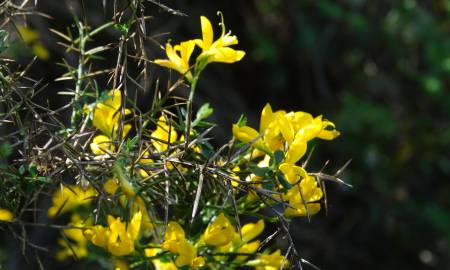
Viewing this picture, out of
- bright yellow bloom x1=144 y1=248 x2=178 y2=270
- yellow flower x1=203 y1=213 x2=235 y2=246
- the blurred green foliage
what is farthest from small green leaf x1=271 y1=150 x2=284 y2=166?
the blurred green foliage

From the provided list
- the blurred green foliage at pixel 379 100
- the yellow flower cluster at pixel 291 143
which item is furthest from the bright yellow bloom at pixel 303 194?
the blurred green foliage at pixel 379 100

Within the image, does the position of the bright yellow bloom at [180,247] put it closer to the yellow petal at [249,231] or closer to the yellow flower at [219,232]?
the yellow flower at [219,232]

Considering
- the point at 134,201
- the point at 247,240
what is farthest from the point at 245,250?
the point at 134,201

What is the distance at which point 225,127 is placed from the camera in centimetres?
318

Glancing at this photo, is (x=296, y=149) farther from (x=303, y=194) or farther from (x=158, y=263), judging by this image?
(x=158, y=263)

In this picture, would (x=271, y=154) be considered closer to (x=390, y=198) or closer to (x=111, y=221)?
(x=111, y=221)

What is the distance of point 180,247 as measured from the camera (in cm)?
94

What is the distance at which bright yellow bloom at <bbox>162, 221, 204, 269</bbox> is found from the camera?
94 centimetres

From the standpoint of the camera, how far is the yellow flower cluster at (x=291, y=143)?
94 cm

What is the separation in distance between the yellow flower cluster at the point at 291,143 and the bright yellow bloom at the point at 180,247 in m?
0.12

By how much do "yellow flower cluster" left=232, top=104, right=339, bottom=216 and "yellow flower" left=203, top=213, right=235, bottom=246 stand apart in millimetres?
68

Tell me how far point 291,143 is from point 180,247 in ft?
0.63

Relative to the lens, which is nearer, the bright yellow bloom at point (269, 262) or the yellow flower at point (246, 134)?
the yellow flower at point (246, 134)

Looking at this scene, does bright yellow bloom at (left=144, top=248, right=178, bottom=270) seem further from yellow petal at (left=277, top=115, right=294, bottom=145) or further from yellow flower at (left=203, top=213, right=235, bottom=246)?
yellow petal at (left=277, top=115, right=294, bottom=145)
